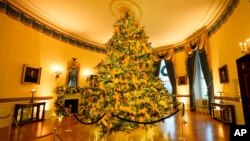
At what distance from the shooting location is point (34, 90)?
6.97 meters

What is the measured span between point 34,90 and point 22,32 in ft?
8.52

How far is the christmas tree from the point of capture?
4.89m

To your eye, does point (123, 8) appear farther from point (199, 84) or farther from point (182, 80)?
point (199, 84)

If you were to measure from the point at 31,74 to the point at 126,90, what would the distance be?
15.4ft

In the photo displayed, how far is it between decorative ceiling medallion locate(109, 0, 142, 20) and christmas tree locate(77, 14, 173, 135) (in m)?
1.25

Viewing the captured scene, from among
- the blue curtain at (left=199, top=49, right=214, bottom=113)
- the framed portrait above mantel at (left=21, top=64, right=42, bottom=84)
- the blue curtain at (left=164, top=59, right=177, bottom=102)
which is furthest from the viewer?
the blue curtain at (left=164, top=59, right=177, bottom=102)

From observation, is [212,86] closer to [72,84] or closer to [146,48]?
[146,48]

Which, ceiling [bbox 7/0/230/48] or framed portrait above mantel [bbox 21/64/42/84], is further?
framed portrait above mantel [bbox 21/64/42/84]

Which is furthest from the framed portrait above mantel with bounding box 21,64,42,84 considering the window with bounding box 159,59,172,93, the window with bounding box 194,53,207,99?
the window with bounding box 194,53,207,99

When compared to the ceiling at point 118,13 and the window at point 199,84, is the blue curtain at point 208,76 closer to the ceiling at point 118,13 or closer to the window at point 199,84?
the window at point 199,84

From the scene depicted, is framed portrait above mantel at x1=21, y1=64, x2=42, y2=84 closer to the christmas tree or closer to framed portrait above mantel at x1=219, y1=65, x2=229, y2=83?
the christmas tree

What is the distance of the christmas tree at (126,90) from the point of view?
16.0 feet

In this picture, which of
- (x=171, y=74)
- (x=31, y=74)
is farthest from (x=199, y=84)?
(x=31, y=74)

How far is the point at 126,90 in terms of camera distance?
16.6ft
